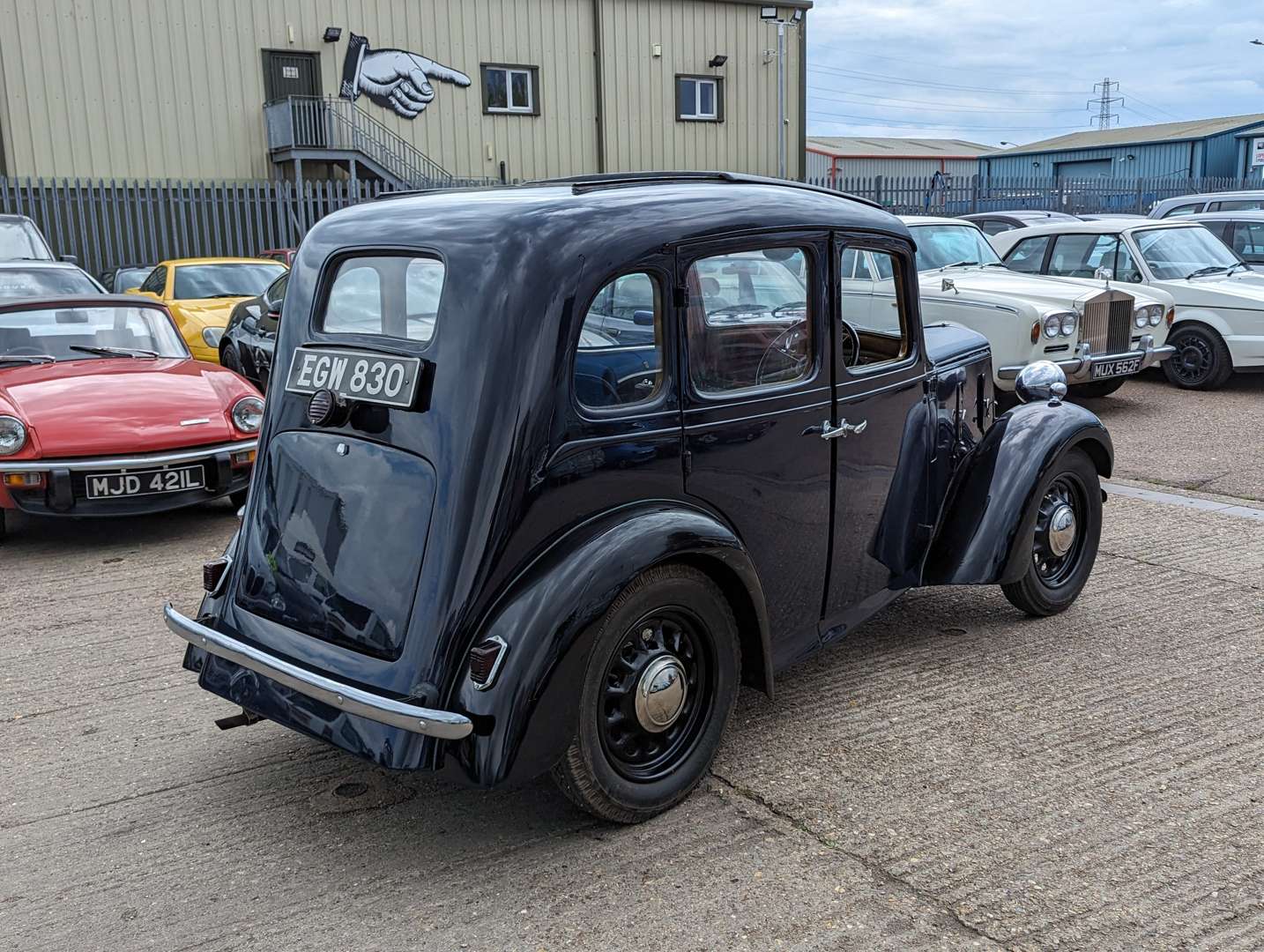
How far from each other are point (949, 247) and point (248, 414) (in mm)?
7511

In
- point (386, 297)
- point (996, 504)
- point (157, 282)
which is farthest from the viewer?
point (157, 282)

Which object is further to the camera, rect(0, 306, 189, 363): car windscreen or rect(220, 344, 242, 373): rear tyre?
rect(220, 344, 242, 373): rear tyre

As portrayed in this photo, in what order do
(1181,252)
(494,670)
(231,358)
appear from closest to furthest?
1. (494,670)
2. (231,358)
3. (1181,252)

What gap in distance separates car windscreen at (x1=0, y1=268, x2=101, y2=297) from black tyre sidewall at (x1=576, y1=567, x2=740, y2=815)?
7.10 meters

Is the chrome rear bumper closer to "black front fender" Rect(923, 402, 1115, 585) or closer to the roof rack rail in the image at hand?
"black front fender" Rect(923, 402, 1115, 585)

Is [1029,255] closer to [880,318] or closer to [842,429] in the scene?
[880,318]

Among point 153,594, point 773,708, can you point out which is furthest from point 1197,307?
point 153,594


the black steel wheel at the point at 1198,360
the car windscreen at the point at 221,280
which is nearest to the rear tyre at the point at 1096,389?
the black steel wheel at the point at 1198,360

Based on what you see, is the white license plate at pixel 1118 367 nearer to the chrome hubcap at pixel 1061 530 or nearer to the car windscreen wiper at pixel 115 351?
the chrome hubcap at pixel 1061 530

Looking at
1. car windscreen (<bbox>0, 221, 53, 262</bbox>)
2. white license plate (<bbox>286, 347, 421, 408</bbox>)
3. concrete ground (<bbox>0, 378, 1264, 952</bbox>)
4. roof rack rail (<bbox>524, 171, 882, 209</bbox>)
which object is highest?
roof rack rail (<bbox>524, 171, 882, 209</bbox>)

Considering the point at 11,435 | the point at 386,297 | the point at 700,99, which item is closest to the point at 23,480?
the point at 11,435

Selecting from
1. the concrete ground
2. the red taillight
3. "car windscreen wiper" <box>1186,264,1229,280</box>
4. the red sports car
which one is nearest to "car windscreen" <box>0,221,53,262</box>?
the red sports car

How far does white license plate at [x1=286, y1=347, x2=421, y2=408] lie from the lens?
319 cm

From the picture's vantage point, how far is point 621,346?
11.0 ft
